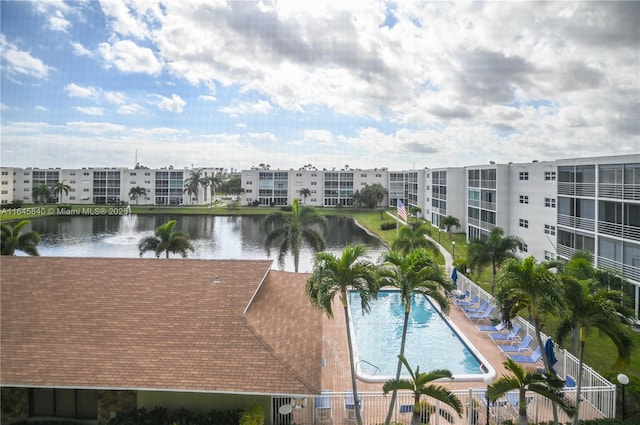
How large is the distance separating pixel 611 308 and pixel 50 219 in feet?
266

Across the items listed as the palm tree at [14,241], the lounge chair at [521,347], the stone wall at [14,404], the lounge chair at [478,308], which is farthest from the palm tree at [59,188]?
the lounge chair at [521,347]

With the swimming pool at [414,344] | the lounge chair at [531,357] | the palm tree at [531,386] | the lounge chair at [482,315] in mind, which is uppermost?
the palm tree at [531,386]

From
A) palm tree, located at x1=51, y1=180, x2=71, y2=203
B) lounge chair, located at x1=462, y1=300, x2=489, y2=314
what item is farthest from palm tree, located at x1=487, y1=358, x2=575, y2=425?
palm tree, located at x1=51, y1=180, x2=71, y2=203

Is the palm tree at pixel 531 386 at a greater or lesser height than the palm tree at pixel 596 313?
lesser

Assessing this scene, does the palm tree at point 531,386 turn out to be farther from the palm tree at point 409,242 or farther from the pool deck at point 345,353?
the palm tree at point 409,242

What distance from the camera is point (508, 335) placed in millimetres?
18406

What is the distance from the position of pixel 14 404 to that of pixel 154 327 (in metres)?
4.28

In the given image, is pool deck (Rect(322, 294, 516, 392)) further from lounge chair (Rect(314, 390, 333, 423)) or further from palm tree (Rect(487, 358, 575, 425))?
palm tree (Rect(487, 358, 575, 425))

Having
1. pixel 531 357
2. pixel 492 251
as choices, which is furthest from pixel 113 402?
pixel 492 251

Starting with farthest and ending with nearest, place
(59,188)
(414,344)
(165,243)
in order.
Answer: (59,188) < (165,243) < (414,344)

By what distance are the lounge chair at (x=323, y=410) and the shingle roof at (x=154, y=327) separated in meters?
1.11

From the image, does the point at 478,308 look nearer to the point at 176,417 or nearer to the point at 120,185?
the point at 176,417

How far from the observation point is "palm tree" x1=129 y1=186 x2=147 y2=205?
95062 mm

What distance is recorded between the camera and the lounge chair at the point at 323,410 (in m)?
11.6
